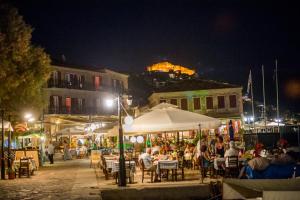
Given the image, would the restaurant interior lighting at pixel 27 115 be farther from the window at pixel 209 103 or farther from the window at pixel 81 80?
the window at pixel 209 103

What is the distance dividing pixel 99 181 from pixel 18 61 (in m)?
9.31

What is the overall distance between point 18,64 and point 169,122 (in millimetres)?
11782

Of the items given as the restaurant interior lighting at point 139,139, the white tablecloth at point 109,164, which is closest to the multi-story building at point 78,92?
the restaurant interior lighting at point 139,139

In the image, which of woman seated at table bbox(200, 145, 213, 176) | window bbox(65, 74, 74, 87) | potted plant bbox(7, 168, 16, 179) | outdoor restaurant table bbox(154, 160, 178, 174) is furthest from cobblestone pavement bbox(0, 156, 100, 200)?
window bbox(65, 74, 74, 87)

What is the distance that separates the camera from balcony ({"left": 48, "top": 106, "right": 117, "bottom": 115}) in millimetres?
56750

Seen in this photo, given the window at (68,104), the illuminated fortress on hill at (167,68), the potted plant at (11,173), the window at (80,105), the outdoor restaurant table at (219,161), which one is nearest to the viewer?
the outdoor restaurant table at (219,161)

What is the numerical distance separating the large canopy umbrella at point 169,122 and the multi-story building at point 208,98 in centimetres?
4062

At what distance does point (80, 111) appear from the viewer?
59.9 metres

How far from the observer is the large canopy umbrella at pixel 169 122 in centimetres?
1861

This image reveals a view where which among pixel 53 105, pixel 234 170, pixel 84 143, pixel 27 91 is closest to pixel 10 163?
pixel 27 91

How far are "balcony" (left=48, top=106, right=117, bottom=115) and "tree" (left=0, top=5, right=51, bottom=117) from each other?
23.2 m

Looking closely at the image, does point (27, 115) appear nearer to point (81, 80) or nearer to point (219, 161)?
point (219, 161)

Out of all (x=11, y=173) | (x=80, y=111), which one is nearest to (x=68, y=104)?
(x=80, y=111)

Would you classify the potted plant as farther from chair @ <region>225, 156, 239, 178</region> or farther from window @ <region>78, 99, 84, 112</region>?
window @ <region>78, 99, 84, 112</region>
